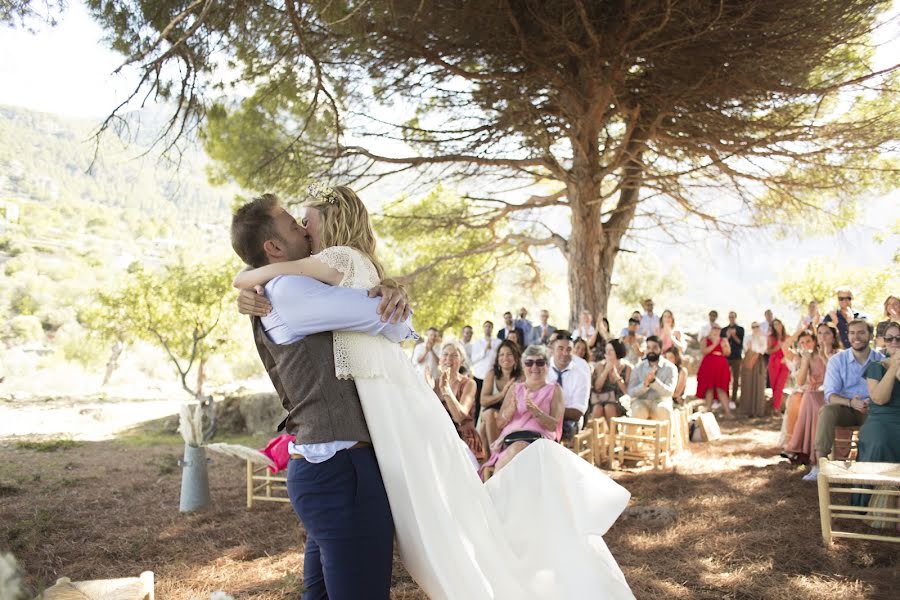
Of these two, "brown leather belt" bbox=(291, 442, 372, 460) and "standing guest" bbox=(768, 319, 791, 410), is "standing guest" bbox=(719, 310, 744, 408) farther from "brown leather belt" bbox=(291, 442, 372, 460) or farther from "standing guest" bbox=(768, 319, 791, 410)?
"brown leather belt" bbox=(291, 442, 372, 460)

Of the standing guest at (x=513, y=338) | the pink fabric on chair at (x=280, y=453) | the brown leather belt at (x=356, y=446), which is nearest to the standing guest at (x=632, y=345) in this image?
the standing guest at (x=513, y=338)

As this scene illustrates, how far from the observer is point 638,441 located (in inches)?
266

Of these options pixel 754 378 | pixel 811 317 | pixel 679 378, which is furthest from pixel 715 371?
pixel 679 378

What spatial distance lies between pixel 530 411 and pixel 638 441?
2.39 meters

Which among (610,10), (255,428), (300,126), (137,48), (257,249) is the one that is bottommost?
(255,428)

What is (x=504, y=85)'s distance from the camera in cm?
868

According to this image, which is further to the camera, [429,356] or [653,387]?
[429,356]

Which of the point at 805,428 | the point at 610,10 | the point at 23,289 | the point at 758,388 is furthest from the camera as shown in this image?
the point at 23,289

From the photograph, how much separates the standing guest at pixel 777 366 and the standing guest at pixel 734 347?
0.43 metres

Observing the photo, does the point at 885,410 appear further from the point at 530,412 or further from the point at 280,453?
the point at 280,453

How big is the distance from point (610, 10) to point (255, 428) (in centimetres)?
747

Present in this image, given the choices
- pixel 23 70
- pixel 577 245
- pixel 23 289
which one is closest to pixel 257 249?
pixel 23 70

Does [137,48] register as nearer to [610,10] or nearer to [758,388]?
[610,10]

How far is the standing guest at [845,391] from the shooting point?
5.17 m
